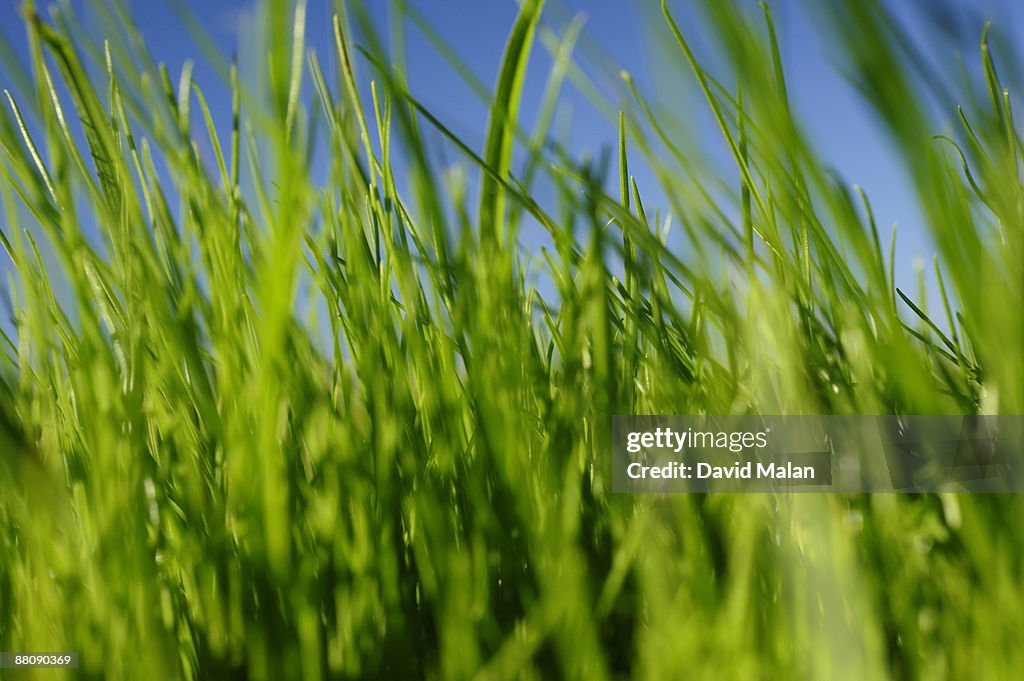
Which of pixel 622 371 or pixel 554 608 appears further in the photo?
pixel 622 371

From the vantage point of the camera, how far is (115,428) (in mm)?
332

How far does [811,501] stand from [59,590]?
1.17 ft

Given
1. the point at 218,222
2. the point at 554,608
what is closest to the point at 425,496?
the point at 554,608

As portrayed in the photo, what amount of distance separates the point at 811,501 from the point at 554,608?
0.37ft

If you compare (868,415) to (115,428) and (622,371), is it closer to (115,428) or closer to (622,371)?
(622,371)

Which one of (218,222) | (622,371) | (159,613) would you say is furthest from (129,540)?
(622,371)

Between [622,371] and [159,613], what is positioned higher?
[622,371]

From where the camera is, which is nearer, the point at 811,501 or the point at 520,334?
the point at 811,501

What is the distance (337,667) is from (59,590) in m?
0.15

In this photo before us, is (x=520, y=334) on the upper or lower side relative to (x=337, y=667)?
upper

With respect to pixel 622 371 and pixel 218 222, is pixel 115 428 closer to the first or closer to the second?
pixel 218 222

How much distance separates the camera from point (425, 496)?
30cm

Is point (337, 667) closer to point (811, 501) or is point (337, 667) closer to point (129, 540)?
point (129, 540)

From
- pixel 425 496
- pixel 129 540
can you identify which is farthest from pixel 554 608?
pixel 129 540
